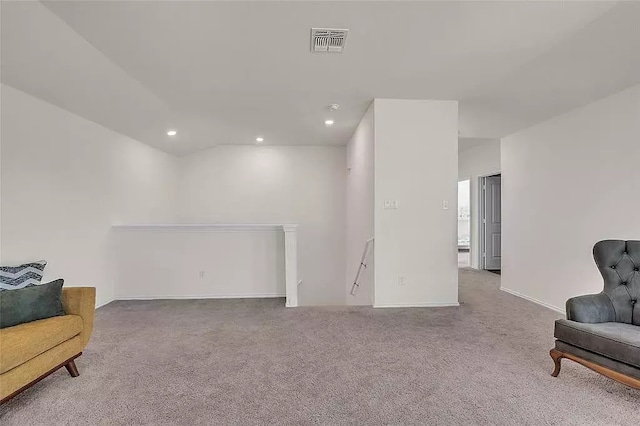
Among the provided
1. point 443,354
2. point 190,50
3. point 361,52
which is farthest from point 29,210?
point 443,354

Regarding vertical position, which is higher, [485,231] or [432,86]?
[432,86]

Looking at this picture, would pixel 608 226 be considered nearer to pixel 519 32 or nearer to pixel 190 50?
pixel 519 32

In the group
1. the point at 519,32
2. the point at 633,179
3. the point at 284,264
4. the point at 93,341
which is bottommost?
the point at 93,341

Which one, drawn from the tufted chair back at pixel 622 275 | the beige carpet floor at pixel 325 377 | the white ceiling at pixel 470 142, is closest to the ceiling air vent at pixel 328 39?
the beige carpet floor at pixel 325 377

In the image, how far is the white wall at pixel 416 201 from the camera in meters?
4.14

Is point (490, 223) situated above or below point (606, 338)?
above

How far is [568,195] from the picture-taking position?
163 inches

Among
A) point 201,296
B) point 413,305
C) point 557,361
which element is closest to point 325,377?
point 557,361

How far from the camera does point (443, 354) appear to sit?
279cm

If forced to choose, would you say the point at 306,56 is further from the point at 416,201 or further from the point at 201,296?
the point at 201,296

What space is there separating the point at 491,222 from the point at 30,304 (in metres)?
7.46

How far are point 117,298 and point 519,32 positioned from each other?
17.7 feet

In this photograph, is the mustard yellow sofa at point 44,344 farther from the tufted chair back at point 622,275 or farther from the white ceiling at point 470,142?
the white ceiling at point 470,142

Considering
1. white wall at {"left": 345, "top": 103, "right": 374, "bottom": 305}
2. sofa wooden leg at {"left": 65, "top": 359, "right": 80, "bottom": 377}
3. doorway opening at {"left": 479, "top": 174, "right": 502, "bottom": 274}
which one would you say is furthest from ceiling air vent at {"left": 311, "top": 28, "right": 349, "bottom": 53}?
doorway opening at {"left": 479, "top": 174, "right": 502, "bottom": 274}
